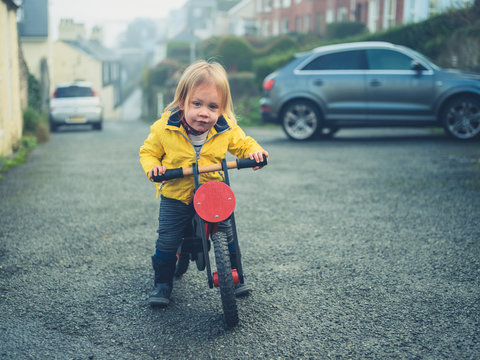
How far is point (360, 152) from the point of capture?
33.9 feet

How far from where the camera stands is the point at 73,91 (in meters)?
20.2

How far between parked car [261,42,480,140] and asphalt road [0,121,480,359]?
3195 mm

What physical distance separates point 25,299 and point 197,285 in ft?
3.65

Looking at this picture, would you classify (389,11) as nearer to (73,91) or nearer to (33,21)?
(73,91)

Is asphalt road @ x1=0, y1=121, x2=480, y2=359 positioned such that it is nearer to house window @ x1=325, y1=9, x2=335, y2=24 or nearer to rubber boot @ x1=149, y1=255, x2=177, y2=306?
rubber boot @ x1=149, y1=255, x2=177, y2=306

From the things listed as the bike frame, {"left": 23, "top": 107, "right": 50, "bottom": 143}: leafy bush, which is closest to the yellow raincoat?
the bike frame

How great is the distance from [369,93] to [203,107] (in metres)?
8.54

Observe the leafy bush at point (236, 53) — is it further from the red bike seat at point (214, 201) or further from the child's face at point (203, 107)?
the red bike seat at point (214, 201)

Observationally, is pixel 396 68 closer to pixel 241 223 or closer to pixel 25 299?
pixel 241 223

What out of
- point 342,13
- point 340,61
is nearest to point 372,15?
point 342,13

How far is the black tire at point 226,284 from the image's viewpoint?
3076mm

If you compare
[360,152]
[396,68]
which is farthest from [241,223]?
[396,68]

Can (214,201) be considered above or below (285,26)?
below

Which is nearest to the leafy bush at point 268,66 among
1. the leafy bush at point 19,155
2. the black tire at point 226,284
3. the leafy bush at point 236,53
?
the leafy bush at point 19,155
